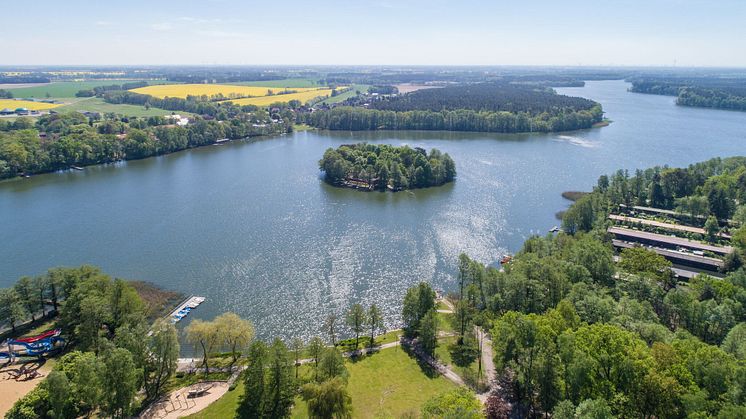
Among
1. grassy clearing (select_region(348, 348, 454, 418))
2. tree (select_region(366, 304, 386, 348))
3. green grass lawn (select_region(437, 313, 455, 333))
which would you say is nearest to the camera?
grassy clearing (select_region(348, 348, 454, 418))

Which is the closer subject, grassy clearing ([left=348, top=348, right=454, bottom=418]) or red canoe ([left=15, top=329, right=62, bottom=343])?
grassy clearing ([left=348, top=348, right=454, bottom=418])

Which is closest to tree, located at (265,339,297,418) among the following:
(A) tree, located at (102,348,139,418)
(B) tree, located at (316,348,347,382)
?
(B) tree, located at (316,348,347,382)

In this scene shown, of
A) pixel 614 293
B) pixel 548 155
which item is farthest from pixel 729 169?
pixel 614 293

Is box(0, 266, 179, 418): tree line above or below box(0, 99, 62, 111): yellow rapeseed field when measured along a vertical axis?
below

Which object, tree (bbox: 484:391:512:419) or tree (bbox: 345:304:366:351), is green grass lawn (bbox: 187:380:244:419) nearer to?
tree (bbox: 345:304:366:351)

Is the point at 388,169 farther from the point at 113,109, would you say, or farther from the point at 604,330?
the point at 113,109

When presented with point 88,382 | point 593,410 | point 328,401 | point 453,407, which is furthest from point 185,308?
point 593,410

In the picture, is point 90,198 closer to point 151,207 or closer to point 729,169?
point 151,207
